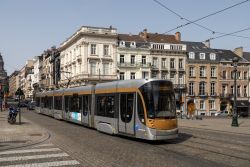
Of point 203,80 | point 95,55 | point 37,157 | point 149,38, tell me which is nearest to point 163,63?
point 149,38

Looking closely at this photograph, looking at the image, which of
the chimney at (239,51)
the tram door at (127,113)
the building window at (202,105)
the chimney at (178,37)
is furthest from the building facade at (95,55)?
the tram door at (127,113)

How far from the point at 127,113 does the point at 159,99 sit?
2.03 metres

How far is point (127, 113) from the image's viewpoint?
1716 cm

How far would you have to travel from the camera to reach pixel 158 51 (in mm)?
69125

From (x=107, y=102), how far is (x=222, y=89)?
5706 centimetres

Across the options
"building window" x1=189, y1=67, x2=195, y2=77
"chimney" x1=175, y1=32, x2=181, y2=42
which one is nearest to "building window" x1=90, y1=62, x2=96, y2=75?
"building window" x1=189, y1=67, x2=195, y2=77

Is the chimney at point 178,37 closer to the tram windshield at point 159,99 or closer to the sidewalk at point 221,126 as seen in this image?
the sidewalk at point 221,126

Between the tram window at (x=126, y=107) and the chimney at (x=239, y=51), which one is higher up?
the chimney at (x=239, y=51)

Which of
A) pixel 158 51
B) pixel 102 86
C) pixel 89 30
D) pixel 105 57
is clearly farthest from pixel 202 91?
pixel 102 86

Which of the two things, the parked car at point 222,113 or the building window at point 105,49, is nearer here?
the building window at point 105,49

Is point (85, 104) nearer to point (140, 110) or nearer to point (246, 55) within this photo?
point (140, 110)

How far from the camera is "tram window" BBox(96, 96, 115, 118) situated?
18.9m

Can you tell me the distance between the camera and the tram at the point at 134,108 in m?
15.7

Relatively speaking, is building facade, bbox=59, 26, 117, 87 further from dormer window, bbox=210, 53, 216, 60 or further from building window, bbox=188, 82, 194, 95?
dormer window, bbox=210, 53, 216, 60
